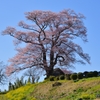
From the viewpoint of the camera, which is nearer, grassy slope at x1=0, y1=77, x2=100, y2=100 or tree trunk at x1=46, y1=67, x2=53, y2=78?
grassy slope at x1=0, y1=77, x2=100, y2=100

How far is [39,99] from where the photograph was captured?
67.9 ft

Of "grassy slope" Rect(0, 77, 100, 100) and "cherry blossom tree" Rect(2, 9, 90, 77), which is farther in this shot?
"cherry blossom tree" Rect(2, 9, 90, 77)

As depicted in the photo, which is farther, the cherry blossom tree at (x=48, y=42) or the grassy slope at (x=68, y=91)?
the cherry blossom tree at (x=48, y=42)

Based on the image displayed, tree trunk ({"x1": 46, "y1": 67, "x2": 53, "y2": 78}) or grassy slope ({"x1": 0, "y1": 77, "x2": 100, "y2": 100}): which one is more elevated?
tree trunk ({"x1": 46, "y1": 67, "x2": 53, "y2": 78})

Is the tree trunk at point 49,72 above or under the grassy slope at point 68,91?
above

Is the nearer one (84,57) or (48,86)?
(48,86)

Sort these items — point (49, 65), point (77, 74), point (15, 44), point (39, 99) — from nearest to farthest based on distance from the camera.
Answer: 1. point (39, 99)
2. point (77, 74)
3. point (49, 65)
4. point (15, 44)

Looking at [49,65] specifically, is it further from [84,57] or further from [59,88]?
[59,88]

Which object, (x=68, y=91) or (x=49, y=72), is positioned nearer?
(x=68, y=91)

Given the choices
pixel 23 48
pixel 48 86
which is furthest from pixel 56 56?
pixel 48 86

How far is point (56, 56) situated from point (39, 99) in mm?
14250

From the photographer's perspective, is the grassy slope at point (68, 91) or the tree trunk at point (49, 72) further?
the tree trunk at point (49, 72)

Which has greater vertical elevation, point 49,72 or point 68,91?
point 49,72

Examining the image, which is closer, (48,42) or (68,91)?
(68,91)
